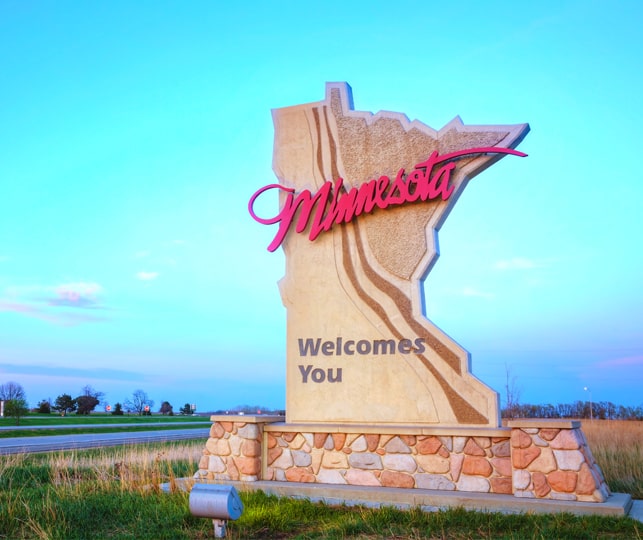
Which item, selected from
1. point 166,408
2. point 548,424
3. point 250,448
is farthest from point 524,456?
point 166,408

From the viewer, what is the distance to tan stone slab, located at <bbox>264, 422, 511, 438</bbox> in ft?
34.1

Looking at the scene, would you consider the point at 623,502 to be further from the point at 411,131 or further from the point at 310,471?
the point at 411,131

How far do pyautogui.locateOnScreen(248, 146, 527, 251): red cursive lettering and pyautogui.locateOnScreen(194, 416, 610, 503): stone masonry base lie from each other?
3903 mm

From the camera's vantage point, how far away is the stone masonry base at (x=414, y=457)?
9617 millimetres

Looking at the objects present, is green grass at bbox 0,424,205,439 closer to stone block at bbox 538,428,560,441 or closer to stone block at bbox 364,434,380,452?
stone block at bbox 364,434,380,452

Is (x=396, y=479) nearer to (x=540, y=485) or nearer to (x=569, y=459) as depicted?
(x=540, y=485)

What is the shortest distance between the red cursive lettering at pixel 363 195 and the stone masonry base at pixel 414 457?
3903 millimetres

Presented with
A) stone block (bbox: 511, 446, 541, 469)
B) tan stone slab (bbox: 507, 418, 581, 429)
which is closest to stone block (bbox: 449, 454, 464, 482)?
stone block (bbox: 511, 446, 541, 469)

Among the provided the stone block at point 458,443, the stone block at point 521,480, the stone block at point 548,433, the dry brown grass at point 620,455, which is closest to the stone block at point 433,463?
the stone block at point 458,443

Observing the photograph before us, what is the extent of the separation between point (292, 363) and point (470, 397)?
3622mm

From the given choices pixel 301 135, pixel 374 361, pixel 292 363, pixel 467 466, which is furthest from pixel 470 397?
pixel 301 135

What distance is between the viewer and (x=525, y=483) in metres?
9.77

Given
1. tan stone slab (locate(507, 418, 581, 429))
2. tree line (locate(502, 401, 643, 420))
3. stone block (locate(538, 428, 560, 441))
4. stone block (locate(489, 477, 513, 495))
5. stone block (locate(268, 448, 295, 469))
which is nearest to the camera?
tan stone slab (locate(507, 418, 581, 429))


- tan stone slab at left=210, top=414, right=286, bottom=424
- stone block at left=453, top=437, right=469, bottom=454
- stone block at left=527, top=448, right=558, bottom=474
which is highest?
tan stone slab at left=210, top=414, right=286, bottom=424
